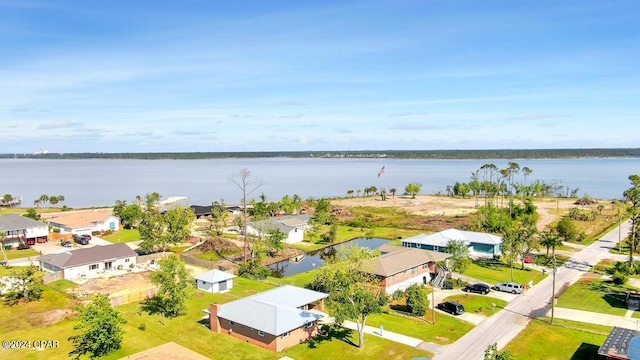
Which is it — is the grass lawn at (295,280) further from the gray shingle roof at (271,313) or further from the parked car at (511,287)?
the parked car at (511,287)

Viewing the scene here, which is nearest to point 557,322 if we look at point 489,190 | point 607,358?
point 607,358

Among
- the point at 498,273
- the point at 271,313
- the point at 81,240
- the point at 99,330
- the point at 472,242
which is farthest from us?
the point at 81,240

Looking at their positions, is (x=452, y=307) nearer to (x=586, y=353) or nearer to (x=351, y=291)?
(x=586, y=353)

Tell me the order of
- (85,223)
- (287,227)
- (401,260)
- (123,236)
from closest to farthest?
(401,260), (287,227), (85,223), (123,236)

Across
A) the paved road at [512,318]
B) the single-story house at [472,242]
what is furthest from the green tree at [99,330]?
the single-story house at [472,242]

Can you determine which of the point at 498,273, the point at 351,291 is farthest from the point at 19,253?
the point at 498,273
